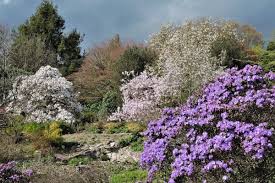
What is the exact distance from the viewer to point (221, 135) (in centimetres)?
619

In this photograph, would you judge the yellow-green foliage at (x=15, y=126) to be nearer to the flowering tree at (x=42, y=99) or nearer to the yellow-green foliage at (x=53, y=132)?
the flowering tree at (x=42, y=99)

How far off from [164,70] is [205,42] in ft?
15.9

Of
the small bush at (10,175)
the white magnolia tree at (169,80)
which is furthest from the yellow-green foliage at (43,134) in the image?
the small bush at (10,175)

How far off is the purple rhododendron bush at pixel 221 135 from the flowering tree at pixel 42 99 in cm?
1469

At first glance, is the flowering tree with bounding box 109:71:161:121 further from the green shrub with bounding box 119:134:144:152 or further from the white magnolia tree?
the green shrub with bounding box 119:134:144:152

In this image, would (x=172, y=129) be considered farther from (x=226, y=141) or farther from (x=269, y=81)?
(x=269, y=81)

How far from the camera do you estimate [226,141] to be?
6.07 meters

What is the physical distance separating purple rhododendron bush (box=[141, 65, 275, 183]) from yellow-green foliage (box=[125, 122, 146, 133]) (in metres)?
11.5

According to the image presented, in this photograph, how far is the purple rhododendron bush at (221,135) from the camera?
6004mm

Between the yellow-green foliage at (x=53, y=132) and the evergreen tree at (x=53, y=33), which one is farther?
the evergreen tree at (x=53, y=33)

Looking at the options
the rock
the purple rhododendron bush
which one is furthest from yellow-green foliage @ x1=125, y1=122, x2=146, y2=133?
the purple rhododendron bush

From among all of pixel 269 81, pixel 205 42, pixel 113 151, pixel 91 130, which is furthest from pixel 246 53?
pixel 269 81

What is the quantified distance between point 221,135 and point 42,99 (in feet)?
54.6

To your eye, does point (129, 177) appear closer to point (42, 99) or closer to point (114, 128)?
point (114, 128)
